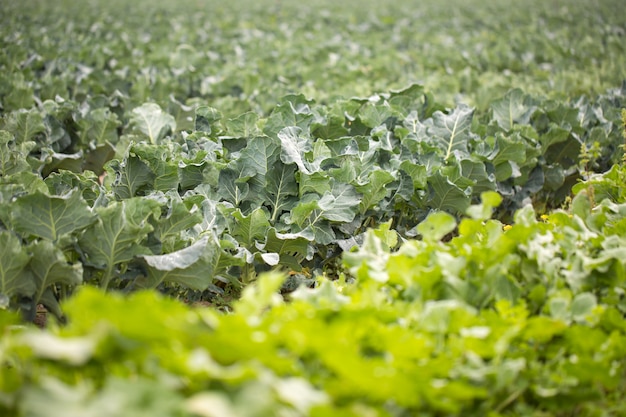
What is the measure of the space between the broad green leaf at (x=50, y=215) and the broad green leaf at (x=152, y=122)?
79.0 inches

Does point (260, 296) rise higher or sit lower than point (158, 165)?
higher

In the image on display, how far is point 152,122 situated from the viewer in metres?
4.86

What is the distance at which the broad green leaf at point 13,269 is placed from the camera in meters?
2.70

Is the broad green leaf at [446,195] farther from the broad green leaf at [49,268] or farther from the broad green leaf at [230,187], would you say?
the broad green leaf at [49,268]

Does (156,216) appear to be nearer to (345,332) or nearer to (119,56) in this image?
(345,332)

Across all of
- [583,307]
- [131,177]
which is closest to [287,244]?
[131,177]

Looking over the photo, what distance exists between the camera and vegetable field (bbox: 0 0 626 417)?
1.56m

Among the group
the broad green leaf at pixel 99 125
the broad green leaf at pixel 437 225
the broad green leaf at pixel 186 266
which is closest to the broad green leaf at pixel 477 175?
the broad green leaf at pixel 437 225

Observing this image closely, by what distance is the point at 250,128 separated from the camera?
437cm

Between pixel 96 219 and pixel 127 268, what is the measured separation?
0.42 metres

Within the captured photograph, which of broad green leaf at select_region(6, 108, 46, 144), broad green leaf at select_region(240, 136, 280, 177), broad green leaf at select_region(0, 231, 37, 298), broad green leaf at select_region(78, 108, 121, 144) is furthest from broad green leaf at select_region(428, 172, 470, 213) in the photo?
broad green leaf at select_region(6, 108, 46, 144)

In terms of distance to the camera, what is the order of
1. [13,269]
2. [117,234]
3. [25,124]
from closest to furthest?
[13,269] → [117,234] → [25,124]

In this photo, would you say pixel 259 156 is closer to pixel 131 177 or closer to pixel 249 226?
pixel 249 226

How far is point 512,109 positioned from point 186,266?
3.63 meters
